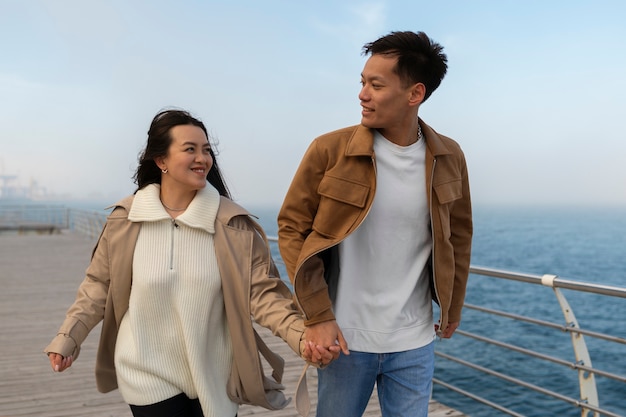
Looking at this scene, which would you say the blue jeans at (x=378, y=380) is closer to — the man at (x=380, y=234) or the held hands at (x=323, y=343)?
the man at (x=380, y=234)

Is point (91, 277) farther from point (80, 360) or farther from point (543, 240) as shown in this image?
point (543, 240)

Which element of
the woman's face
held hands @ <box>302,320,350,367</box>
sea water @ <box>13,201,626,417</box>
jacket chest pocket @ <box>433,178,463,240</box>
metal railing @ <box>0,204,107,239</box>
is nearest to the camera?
held hands @ <box>302,320,350,367</box>

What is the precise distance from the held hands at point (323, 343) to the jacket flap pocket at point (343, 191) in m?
0.34

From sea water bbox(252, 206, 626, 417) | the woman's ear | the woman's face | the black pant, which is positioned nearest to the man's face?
the woman's face

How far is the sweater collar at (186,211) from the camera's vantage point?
212cm

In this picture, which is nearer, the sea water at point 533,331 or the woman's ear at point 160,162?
the woman's ear at point 160,162

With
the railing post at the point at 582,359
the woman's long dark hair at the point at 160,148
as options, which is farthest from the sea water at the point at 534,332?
the woman's long dark hair at the point at 160,148

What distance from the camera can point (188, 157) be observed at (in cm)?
208

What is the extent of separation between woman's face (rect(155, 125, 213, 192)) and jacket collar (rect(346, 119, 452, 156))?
1.59ft

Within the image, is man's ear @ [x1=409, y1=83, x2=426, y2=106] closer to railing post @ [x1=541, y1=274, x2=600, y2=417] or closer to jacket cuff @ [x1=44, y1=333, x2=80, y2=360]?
jacket cuff @ [x1=44, y1=333, x2=80, y2=360]

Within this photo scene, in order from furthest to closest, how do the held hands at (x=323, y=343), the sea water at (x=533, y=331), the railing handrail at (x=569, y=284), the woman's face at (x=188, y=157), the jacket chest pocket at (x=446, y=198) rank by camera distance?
1. the sea water at (x=533, y=331)
2. the railing handrail at (x=569, y=284)
3. the woman's face at (x=188, y=157)
4. the jacket chest pocket at (x=446, y=198)
5. the held hands at (x=323, y=343)

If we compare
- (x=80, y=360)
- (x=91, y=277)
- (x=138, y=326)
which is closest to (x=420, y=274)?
(x=138, y=326)

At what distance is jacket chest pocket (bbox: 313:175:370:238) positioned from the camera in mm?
1869

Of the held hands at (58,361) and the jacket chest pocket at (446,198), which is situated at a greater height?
the jacket chest pocket at (446,198)
